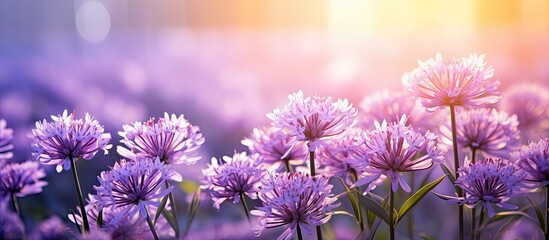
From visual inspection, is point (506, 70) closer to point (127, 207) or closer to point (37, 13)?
point (127, 207)

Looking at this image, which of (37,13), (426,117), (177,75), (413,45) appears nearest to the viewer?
(426,117)

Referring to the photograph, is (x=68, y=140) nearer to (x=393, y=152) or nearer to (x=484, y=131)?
(x=393, y=152)

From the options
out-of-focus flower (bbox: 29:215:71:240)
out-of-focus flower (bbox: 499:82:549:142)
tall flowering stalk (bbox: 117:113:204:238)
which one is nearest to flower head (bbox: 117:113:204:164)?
tall flowering stalk (bbox: 117:113:204:238)

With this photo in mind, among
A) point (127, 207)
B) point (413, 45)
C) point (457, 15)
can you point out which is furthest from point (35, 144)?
point (457, 15)

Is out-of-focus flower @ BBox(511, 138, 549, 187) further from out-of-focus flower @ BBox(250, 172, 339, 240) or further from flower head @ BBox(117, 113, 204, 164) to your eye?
flower head @ BBox(117, 113, 204, 164)

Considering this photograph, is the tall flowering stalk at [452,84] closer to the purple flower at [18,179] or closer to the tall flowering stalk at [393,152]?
the tall flowering stalk at [393,152]

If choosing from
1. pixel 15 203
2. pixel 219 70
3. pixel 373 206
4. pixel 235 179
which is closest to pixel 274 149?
pixel 235 179
